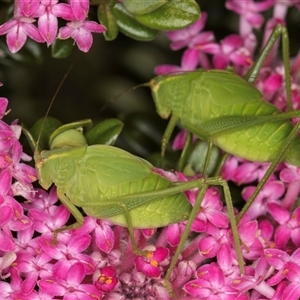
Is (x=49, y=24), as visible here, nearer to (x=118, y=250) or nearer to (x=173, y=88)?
(x=173, y=88)

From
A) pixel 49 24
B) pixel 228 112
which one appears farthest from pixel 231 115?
pixel 49 24

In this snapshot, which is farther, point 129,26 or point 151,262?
point 129,26

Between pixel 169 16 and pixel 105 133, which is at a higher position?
pixel 169 16

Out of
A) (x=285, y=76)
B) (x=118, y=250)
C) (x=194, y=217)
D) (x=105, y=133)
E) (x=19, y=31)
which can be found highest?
(x=19, y=31)

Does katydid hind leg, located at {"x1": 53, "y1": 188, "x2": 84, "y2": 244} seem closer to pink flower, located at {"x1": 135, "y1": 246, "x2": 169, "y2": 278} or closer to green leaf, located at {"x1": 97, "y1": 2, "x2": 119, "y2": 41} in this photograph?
pink flower, located at {"x1": 135, "y1": 246, "x2": 169, "y2": 278}

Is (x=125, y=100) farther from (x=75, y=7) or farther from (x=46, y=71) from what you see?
(x=75, y=7)

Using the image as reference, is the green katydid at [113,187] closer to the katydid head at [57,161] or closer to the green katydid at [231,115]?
the katydid head at [57,161]

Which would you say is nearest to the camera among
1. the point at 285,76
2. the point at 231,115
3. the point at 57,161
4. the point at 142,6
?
the point at 57,161

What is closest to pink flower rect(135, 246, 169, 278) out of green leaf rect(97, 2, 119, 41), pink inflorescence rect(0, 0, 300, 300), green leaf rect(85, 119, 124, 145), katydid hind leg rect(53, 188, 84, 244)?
pink inflorescence rect(0, 0, 300, 300)
